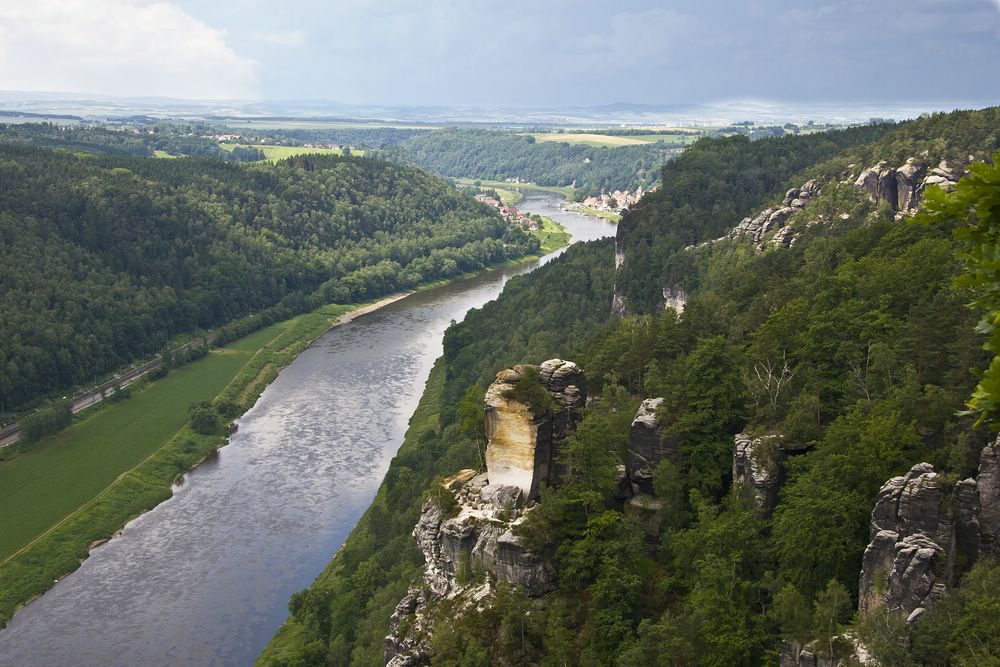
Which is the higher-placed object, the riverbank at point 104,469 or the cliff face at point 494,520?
the cliff face at point 494,520

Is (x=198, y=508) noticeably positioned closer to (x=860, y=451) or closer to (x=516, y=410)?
(x=516, y=410)

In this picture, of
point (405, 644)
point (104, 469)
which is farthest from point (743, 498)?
point (104, 469)

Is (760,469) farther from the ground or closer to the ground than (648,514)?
farther from the ground

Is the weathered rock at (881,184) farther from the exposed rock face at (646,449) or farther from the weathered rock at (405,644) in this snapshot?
the weathered rock at (405,644)

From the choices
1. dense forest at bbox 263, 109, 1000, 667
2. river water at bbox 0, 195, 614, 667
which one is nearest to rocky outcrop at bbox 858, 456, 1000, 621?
dense forest at bbox 263, 109, 1000, 667

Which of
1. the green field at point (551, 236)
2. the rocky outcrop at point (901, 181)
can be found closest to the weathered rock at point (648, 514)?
the rocky outcrop at point (901, 181)

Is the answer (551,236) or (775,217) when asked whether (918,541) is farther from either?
(551,236)
